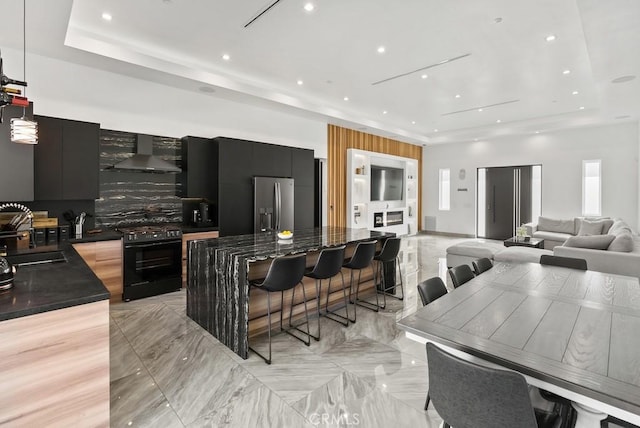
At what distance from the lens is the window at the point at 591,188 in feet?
27.6

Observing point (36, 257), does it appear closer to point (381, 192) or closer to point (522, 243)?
point (522, 243)

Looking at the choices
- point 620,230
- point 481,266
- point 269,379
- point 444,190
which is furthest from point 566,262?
point 444,190

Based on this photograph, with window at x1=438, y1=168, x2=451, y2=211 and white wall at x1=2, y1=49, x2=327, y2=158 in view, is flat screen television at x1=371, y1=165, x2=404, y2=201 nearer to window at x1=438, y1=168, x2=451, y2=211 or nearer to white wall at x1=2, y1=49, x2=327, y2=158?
window at x1=438, y1=168, x2=451, y2=211

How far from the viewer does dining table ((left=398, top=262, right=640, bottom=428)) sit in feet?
3.95

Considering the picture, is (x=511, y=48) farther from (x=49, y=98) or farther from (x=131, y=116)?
(x=49, y=98)

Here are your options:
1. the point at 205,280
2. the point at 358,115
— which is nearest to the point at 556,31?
the point at 358,115

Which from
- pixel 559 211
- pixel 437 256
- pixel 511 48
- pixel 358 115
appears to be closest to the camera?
pixel 511 48

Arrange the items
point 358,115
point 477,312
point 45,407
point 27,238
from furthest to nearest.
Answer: point 358,115 < point 27,238 < point 477,312 < point 45,407

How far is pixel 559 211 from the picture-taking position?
897 cm

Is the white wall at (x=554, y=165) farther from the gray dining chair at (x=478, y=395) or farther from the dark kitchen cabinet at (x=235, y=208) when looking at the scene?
the gray dining chair at (x=478, y=395)

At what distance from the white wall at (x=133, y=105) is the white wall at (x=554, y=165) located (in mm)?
6795

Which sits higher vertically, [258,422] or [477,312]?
[477,312]

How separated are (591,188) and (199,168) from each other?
9.74 metres

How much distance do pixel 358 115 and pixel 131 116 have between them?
200 inches
